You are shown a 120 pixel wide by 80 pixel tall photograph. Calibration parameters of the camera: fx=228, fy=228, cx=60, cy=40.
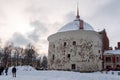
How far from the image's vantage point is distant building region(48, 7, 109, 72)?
4734cm

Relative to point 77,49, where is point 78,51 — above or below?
below

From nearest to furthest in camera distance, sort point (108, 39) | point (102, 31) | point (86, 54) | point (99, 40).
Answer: point (86, 54)
point (99, 40)
point (102, 31)
point (108, 39)

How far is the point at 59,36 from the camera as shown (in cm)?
4969

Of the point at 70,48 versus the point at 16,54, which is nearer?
the point at 70,48

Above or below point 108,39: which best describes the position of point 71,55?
below

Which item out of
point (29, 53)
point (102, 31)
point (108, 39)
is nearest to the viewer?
point (102, 31)

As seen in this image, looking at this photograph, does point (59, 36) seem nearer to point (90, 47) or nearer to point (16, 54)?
point (90, 47)

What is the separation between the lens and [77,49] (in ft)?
157

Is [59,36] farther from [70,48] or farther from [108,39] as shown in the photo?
[108,39]

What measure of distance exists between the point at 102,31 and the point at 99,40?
7490 mm

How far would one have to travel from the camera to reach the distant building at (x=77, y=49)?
155 ft

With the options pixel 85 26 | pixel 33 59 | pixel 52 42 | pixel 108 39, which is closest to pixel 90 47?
pixel 85 26

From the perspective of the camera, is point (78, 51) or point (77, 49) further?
point (77, 49)

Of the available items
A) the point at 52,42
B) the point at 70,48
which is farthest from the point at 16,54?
the point at 70,48
